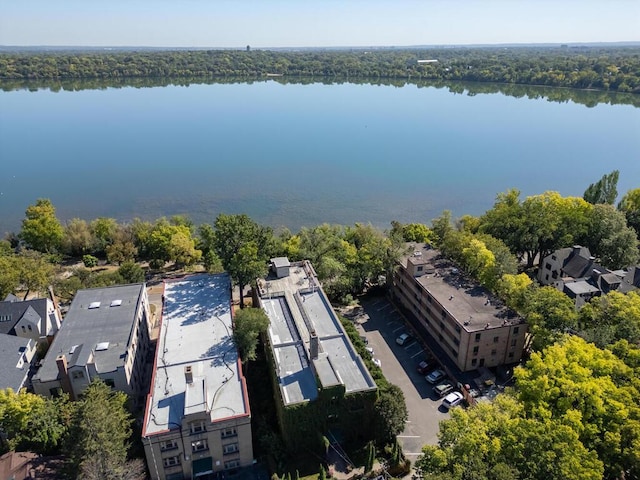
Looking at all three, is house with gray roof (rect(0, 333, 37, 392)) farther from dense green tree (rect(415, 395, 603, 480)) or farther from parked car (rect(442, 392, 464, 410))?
parked car (rect(442, 392, 464, 410))

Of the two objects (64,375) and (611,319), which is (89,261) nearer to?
(64,375)

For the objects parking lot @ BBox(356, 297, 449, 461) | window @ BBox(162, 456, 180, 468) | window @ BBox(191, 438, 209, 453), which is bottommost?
parking lot @ BBox(356, 297, 449, 461)

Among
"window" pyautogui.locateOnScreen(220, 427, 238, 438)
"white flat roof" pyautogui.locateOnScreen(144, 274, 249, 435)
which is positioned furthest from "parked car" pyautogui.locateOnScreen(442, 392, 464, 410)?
"window" pyautogui.locateOnScreen(220, 427, 238, 438)

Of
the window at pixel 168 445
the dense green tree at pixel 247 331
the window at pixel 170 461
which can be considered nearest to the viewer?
the window at pixel 168 445

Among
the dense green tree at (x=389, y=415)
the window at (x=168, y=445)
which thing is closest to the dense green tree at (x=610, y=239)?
the dense green tree at (x=389, y=415)

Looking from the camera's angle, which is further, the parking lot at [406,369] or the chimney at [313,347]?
the parking lot at [406,369]

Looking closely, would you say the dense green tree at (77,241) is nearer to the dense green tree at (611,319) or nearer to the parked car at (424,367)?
the parked car at (424,367)

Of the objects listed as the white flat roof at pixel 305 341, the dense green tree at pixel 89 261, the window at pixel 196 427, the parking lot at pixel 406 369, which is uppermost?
the white flat roof at pixel 305 341
